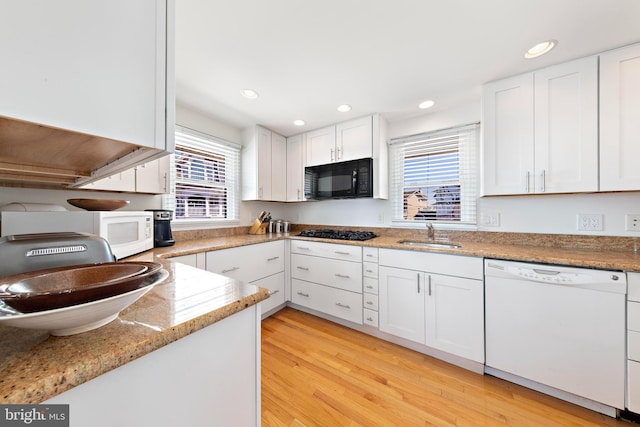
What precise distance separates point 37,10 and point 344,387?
2.00 m

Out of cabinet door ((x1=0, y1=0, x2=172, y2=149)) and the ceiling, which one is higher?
the ceiling

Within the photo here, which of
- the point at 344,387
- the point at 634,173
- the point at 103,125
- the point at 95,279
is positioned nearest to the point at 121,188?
the point at 95,279

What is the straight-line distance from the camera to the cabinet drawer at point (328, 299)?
85.7 inches

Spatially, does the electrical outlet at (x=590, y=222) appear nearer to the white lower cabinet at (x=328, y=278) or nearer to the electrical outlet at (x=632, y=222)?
the electrical outlet at (x=632, y=222)

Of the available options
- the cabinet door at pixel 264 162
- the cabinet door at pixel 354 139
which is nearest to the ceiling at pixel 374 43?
the cabinet door at pixel 354 139

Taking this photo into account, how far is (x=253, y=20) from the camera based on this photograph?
1239 mm

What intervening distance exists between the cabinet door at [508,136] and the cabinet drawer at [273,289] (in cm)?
217

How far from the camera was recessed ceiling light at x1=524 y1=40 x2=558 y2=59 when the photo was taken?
140 cm

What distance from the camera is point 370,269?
2.09 m

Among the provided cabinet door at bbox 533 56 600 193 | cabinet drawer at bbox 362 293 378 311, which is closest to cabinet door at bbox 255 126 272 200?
cabinet drawer at bbox 362 293 378 311

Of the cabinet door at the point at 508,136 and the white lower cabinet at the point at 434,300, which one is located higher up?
the cabinet door at the point at 508,136

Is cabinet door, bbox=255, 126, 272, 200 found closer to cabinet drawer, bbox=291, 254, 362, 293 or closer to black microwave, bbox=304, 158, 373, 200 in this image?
black microwave, bbox=304, 158, 373, 200

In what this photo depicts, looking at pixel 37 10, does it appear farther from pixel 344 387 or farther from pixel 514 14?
pixel 344 387

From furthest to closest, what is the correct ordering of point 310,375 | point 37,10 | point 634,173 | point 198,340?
point 310,375 < point 634,173 < point 198,340 < point 37,10
